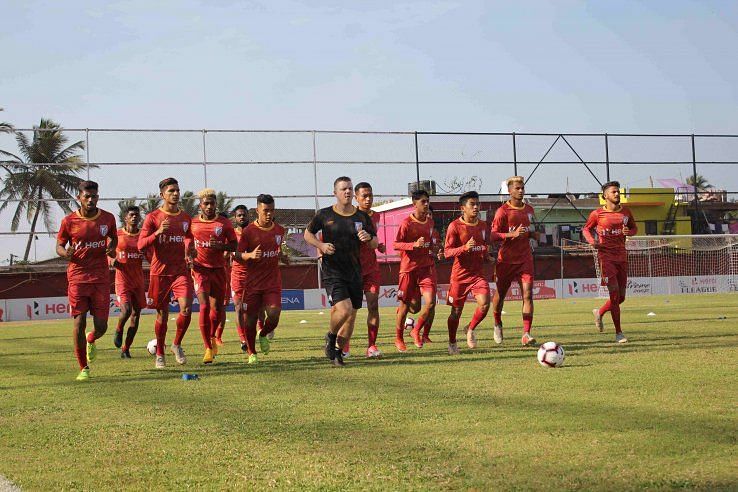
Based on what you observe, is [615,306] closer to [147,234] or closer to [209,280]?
[209,280]

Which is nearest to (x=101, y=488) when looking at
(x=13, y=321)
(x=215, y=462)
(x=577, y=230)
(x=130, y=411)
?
(x=215, y=462)

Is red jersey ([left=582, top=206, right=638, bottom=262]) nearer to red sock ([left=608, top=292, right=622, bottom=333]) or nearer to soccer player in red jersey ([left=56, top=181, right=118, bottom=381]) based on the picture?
red sock ([left=608, top=292, right=622, bottom=333])

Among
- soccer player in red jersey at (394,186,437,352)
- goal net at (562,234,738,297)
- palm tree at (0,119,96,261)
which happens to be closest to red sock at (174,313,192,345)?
soccer player in red jersey at (394,186,437,352)

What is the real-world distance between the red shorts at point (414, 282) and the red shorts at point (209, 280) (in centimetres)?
278

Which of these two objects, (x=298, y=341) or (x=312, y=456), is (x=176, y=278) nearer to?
(x=298, y=341)

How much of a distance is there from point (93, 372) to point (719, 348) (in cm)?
775

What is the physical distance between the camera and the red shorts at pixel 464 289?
13214mm

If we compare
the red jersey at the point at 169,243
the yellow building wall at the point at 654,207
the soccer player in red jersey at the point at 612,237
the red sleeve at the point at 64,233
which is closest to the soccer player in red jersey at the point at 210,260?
the red jersey at the point at 169,243

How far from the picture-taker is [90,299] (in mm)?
11180

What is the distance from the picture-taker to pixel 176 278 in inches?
483

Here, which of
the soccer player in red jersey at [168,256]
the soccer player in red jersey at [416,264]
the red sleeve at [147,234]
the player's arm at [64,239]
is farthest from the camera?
the soccer player in red jersey at [416,264]

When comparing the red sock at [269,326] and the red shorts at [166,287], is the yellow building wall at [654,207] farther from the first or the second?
the red shorts at [166,287]

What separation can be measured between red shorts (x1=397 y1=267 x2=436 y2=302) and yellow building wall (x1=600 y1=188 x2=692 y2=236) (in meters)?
33.8

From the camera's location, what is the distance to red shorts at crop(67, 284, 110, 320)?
1099 centimetres
